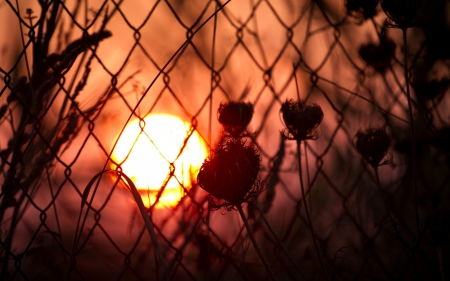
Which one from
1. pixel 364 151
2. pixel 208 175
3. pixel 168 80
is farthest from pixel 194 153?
pixel 208 175

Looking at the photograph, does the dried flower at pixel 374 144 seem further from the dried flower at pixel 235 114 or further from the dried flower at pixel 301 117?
Result: the dried flower at pixel 235 114

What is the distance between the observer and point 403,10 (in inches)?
34.1

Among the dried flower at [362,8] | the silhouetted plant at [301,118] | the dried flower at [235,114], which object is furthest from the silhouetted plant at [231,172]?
the dried flower at [362,8]

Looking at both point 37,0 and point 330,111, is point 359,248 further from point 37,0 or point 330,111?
point 37,0

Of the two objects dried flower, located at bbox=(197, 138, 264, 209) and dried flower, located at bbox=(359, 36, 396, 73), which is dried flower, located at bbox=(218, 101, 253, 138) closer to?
dried flower, located at bbox=(197, 138, 264, 209)

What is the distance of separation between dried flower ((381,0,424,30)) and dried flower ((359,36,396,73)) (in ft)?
1.60

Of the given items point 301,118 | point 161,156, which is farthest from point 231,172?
point 161,156

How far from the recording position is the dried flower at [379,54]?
1377 millimetres

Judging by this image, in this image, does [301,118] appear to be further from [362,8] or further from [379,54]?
[379,54]

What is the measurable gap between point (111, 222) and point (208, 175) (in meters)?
0.62

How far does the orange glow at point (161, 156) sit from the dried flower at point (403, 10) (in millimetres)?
498

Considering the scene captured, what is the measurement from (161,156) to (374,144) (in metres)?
0.47

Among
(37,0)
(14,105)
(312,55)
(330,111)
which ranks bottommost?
(14,105)

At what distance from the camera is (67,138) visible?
1.06m
